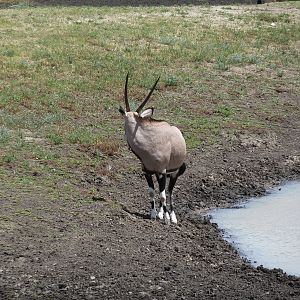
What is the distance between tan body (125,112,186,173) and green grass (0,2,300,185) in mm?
2600

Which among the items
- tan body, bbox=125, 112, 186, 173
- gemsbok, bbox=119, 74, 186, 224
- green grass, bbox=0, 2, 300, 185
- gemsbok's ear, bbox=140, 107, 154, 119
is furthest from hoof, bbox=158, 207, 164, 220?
green grass, bbox=0, 2, 300, 185

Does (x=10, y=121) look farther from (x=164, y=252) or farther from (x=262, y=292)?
(x=262, y=292)

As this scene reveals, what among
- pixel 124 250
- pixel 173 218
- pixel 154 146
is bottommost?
pixel 173 218

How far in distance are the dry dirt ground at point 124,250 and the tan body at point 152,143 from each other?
0.91m

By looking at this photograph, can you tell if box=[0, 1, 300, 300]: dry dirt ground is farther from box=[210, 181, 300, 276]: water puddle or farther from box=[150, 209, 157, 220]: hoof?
box=[210, 181, 300, 276]: water puddle

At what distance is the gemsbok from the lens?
49.4 ft

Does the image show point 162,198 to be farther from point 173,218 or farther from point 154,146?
point 154,146

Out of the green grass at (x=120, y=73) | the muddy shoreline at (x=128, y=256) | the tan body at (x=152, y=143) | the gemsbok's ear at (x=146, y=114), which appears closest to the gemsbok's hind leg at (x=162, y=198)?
the tan body at (x=152, y=143)

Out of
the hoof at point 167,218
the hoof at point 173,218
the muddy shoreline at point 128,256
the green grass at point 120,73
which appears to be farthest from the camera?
the green grass at point 120,73

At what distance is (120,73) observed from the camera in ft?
84.0

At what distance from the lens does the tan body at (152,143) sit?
1505 cm

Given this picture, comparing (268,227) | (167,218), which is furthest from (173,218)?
(268,227)

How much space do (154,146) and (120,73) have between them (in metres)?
10.8

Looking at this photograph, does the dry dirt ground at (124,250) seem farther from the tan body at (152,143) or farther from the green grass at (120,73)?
the green grass at (120,73)
